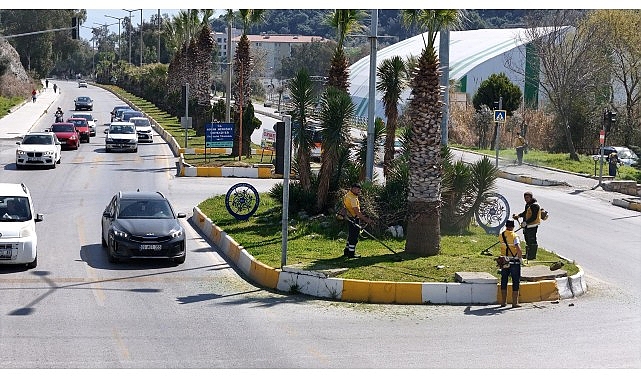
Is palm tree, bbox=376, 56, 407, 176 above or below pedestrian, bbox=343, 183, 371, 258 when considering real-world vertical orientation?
above

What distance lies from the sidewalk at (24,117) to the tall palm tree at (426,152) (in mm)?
41102

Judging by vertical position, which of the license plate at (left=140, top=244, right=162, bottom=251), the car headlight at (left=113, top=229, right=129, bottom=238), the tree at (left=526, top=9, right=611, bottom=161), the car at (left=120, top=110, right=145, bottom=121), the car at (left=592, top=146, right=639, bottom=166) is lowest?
the license plate at (left=140, top=244, right=162, bottom=251)

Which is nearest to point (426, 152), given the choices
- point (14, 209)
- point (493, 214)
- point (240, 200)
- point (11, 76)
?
point (493, 214)

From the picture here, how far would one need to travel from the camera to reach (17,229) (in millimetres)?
18141

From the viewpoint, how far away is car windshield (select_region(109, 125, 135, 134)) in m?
48.7

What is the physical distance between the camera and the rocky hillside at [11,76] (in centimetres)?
9688

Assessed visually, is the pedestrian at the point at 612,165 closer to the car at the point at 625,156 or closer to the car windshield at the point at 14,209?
the car at the point at 625,156

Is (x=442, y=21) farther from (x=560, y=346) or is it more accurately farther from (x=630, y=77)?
(x=630, y=77)

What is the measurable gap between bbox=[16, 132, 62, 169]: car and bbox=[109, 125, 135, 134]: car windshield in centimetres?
884

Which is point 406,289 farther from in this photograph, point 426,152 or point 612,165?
point 612,165

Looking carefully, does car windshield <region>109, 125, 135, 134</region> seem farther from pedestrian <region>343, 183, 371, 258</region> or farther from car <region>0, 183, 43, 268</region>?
pedestrian <region>343, 183, 371, 258</region>

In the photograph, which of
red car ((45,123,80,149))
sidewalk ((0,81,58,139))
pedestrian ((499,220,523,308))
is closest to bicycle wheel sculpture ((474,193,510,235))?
pedestrian ((499,220,523,308))

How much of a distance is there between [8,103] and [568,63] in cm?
5302

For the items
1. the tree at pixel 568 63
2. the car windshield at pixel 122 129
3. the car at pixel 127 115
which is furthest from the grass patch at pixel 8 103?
the tree at pixel 568 63
